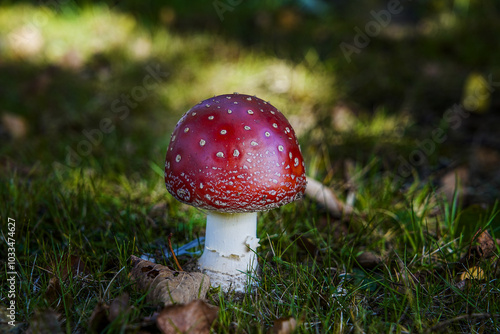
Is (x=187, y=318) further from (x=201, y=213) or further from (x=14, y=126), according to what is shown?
(x=14, y=126)

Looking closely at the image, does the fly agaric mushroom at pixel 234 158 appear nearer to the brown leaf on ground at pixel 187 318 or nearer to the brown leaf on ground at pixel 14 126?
the brown leaf on ground at pixel 187 318

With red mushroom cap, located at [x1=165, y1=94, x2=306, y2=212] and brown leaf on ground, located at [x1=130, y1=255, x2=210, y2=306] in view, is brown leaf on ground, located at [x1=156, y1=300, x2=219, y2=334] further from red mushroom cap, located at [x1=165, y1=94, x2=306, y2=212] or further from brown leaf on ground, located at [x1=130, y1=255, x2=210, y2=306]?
red mushroom cap, located at [x1=165, y1=94, x2=306, y2=212]

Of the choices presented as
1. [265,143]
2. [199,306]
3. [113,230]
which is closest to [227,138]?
[265,143]

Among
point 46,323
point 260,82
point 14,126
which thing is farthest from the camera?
point 260,82

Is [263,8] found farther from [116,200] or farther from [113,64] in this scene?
[116,200]

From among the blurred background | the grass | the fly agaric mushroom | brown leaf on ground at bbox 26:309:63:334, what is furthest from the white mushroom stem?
the blurred background

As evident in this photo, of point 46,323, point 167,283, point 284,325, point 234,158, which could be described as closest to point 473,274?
point 284,325
